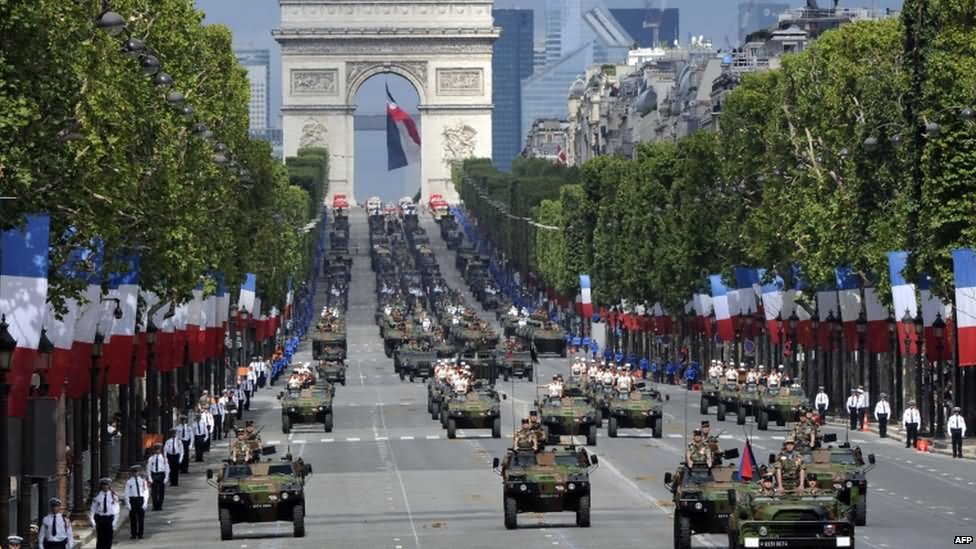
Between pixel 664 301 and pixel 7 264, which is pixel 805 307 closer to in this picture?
pixel 664 301

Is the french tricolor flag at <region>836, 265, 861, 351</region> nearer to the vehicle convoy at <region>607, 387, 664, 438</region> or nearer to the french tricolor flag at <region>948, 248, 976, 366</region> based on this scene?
the vehicle convoy at <region>607, 387, 664, 438</region>

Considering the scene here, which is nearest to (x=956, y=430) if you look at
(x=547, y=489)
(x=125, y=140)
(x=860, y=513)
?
(x=860, y=513)

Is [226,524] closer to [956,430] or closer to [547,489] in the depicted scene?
[547,489]

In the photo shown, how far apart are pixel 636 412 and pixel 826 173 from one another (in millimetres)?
21645

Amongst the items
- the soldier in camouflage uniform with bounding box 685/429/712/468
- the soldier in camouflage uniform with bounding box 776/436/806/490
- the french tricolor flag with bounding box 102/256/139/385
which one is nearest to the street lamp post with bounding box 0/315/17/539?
the soldier in camouflage uniform with bounding box 776/436/806/490

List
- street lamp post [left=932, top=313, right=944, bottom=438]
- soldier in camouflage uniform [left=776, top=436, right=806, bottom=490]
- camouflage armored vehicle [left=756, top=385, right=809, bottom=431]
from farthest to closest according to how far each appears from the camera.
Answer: camouflage armored vehicle [left=756, top=385, right=809, bottom=431] → street lamp post [left=932, top=313, right=944, bottom=438] → soldier in camouflage uniform [left=776, top=436, right=806, bottom=490]

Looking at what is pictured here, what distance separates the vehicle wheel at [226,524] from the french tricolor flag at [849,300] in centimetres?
4435

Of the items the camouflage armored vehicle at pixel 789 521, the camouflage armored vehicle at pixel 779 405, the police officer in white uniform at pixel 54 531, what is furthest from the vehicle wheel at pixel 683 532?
the camouflage armored vehicle at pixel 779 405

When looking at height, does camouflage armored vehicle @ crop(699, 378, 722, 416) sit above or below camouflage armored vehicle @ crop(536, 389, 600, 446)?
above

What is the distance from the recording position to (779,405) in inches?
3369

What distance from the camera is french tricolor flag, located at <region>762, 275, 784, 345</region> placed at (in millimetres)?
107312

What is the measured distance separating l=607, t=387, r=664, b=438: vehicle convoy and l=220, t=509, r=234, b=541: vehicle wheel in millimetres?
33186

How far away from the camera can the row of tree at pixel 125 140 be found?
4466cm

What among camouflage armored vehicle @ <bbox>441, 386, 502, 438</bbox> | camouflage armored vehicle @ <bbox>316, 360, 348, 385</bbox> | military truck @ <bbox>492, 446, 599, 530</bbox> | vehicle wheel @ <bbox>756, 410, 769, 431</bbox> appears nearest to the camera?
military truck @ <bbox>492, 446, 599, 530</bbox>
